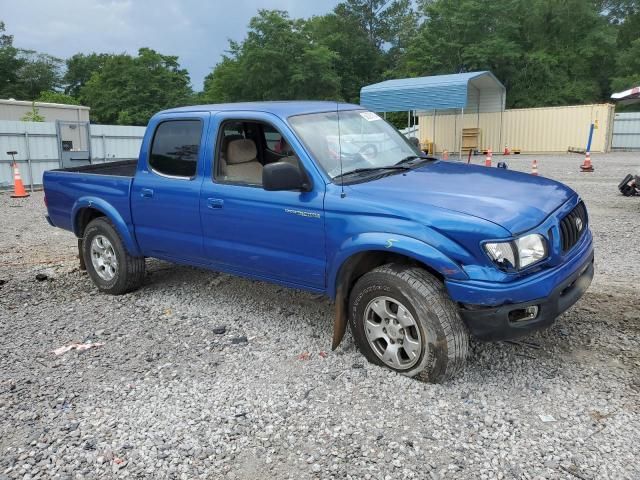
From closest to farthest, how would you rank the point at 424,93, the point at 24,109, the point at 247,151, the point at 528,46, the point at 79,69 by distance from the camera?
the point at 247,151 < the point at 24,109 < the point at 424,93 < the point at 528,46 < the point at 79,69

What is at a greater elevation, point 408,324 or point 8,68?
point 8,68

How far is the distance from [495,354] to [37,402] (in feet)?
10.6

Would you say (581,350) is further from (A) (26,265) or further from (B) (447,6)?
(B) (447,6)

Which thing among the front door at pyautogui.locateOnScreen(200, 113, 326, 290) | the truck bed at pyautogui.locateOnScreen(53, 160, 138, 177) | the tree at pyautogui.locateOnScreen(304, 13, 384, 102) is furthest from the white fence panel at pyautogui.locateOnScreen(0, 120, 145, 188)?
the tree at pyautogui.locateOnScreen(304, 13, 384, 102)

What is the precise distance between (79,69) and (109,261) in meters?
85.2

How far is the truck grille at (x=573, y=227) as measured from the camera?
11.7ft

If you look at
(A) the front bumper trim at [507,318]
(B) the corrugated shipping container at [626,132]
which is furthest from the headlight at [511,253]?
(B) the corrugated shipping container at [626,132]

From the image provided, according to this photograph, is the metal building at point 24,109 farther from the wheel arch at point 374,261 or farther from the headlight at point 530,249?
the headlight at point 530,249

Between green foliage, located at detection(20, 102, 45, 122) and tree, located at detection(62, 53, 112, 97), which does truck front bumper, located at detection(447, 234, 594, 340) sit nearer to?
green foliage, located at detection(20, 102, 45, 122)

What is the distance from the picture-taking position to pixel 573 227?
3744mm

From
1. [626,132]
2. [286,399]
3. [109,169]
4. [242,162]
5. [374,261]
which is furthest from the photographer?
[626,132]

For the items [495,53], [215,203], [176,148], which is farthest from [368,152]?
[495,53]

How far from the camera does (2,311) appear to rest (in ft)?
17.6

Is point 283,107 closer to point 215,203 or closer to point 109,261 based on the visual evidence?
point 215,203
